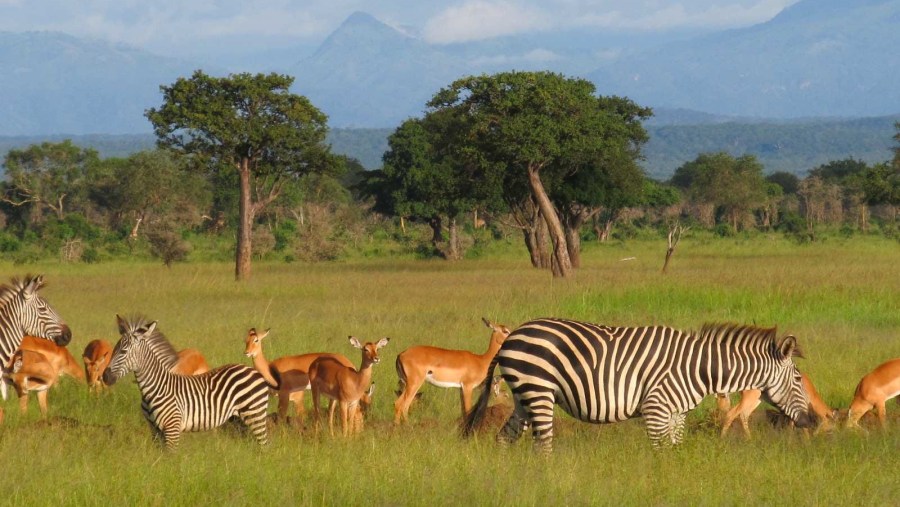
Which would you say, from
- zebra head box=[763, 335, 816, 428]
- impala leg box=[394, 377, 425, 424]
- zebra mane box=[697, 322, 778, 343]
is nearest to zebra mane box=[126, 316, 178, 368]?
impala leg box=[394, 377, 425, 424]

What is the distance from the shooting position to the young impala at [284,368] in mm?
11656

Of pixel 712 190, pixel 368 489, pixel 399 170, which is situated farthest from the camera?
pixel 712 190

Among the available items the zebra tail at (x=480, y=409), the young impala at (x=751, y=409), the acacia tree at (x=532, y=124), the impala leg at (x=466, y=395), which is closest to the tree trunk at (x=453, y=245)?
the acacia tree at (x=532, y=124)

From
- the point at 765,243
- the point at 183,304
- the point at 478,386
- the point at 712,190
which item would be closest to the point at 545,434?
the point at 478,386

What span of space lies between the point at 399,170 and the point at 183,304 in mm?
29232

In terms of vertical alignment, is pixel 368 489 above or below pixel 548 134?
below

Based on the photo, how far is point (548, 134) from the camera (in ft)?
115

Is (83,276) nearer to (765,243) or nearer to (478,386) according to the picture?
(478,386)

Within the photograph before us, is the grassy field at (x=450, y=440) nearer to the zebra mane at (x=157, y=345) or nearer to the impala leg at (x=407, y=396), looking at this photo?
the impala leg at (x=407, y=396)

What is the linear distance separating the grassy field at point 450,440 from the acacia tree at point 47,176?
4997 cm

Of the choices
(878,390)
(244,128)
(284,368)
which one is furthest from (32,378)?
(244,128)

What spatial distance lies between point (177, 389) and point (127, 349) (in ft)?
1.81

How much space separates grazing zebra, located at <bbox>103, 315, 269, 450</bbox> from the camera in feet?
32.4

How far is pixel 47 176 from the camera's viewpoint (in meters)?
75.2
